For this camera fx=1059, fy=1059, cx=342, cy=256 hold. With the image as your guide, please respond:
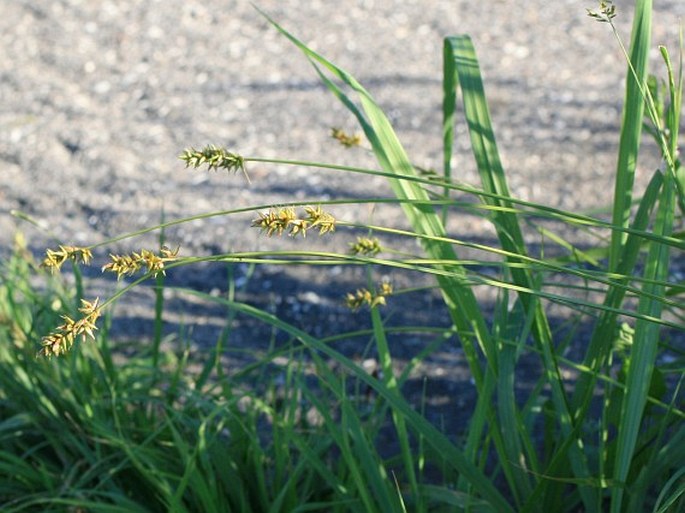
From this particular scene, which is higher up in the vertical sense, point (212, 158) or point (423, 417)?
point (212, 158)

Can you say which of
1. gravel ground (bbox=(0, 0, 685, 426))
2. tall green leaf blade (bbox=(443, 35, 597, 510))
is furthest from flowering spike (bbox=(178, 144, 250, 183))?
gravel ground (bbox=(0, 0, 685, 426))

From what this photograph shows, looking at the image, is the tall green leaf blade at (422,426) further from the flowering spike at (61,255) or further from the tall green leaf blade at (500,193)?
the flowering spike at (61,255)

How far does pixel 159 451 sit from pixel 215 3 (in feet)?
10.0

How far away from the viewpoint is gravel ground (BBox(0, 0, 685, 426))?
3383 millimetres

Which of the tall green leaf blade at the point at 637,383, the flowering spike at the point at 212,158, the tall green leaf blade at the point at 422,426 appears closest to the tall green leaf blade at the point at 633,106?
the tall green leaf blade at the point at 637,383

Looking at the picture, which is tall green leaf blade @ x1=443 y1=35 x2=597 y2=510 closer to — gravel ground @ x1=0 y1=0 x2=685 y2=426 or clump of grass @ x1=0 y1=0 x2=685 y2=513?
clump of grass @ x1=0 y1=0 x2=685 y2=513

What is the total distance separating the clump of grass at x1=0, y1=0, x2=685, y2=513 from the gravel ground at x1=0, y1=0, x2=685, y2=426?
0.72 metres

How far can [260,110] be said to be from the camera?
3994mm

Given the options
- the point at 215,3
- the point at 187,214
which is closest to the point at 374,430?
the point at 187,214

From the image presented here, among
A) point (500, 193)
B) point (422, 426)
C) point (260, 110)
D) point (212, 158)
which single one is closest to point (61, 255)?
point (212, 158)

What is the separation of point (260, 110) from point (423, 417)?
252 centimetres

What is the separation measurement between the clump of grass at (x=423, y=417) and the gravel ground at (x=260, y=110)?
0.72m

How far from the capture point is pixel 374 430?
208 centimetres

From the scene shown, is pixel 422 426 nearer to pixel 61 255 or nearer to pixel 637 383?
pixel 637 383
